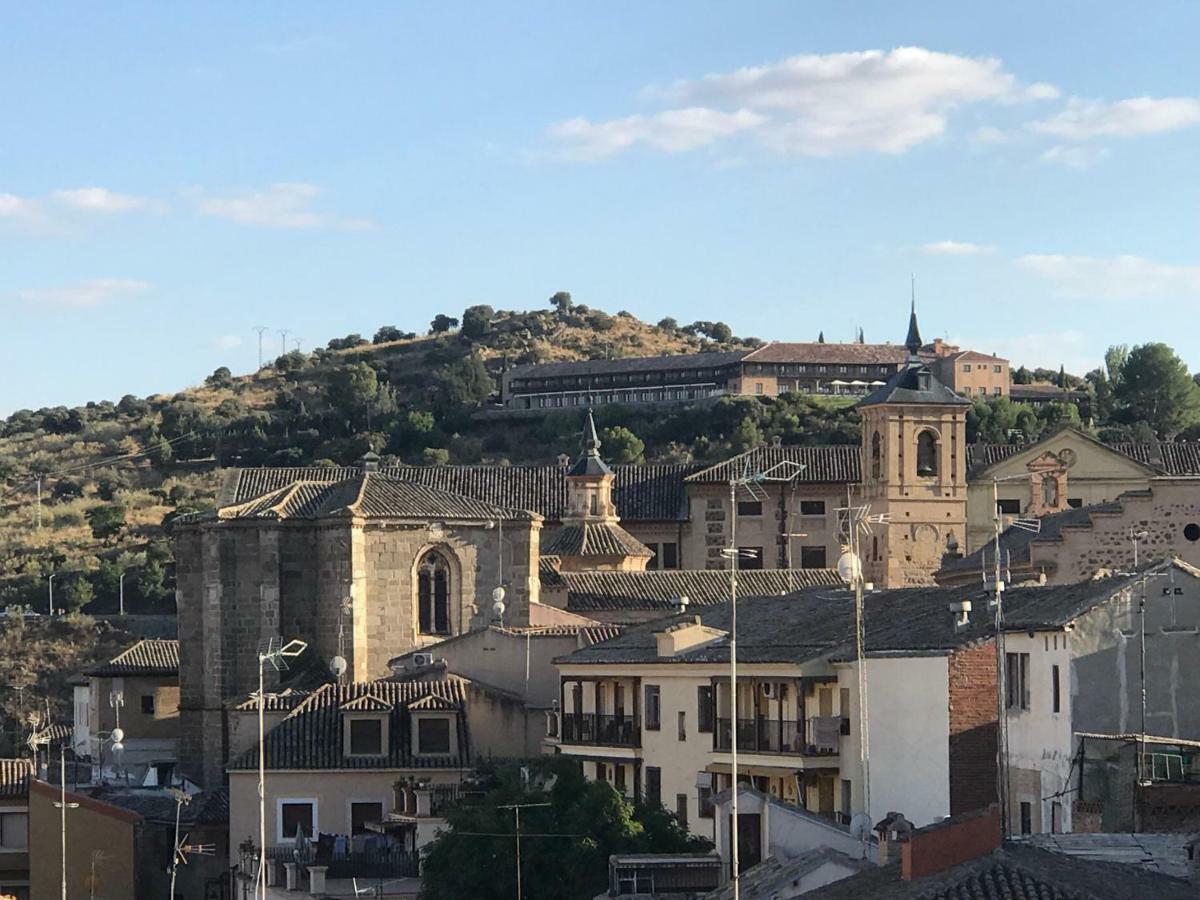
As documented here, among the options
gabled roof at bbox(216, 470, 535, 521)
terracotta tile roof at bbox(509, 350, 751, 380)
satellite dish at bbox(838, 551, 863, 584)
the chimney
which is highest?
terracotta tile roof at bbox(509, 350, 751, 380)

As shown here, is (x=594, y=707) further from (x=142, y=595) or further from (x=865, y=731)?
(x=142, y=595)

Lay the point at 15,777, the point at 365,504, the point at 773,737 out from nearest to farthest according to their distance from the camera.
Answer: the point at 773,737, the point at 15,777, the point at 365,504

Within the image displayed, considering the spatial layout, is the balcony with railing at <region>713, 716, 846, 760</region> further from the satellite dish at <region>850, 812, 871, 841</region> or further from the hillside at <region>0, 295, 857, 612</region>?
the hillside at <region>0, 295, 857, 612</region>

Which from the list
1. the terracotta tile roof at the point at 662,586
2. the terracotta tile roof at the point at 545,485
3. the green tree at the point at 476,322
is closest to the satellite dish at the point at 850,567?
the terracotta tile roof at the point at 662,586

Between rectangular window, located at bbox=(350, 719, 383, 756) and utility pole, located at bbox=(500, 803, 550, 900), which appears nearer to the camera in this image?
utility pole, located at bbox=(500, 803, 550, 900)

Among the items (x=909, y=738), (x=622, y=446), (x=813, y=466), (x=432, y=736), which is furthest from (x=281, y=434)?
(x=909, y=738)

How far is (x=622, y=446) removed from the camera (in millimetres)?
128875

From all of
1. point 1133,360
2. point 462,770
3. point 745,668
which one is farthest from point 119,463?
point 745,668

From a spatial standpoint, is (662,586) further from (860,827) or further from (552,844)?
(860,827)

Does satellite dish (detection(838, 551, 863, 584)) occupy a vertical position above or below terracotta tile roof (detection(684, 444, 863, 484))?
below

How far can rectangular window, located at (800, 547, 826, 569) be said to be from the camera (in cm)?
9656

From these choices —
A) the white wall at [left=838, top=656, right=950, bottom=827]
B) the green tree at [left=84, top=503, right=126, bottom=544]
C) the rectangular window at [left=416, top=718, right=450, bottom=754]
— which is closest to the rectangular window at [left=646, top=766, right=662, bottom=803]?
the rectangular window at [left=416, top=718, right=450, bottom=754]

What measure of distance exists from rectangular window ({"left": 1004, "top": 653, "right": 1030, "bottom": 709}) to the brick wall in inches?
18.9

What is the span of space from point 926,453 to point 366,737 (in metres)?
34.5
